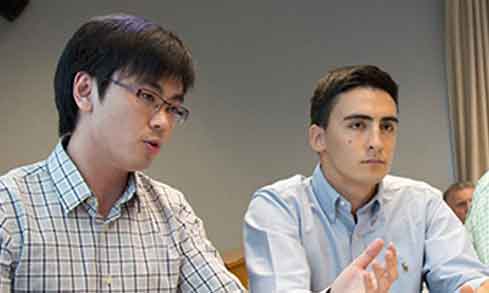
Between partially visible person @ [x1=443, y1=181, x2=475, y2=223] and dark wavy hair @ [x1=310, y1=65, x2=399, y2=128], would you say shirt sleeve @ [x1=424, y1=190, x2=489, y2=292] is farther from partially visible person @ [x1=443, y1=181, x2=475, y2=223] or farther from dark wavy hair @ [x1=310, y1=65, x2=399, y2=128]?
partially visible person @ [x1=443, y1=181, x2=475, y2=223]

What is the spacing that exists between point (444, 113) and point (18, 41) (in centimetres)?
287

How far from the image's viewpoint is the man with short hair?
1588mm

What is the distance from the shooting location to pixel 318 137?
1.78 meters

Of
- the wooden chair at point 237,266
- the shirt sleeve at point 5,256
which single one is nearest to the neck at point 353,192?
the shirt sleeve at point 5,256

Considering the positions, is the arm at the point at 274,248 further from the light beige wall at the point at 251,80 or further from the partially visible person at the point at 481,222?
the light beige wall at the point at 251,80

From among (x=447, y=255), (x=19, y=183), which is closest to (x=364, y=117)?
(x=447, y=255)

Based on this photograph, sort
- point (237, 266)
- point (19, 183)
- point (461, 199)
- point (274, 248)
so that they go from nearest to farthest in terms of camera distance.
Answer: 1. point (19, 183)
2. point (274, 248)
3. point (237, 266)
4. point (461, 199)

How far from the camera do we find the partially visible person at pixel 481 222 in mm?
1816

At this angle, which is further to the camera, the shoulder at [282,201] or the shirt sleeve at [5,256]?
the shoulder at [282,201]

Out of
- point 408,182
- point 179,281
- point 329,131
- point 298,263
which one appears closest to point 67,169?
point 179,281

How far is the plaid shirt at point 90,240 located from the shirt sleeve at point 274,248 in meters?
0.22

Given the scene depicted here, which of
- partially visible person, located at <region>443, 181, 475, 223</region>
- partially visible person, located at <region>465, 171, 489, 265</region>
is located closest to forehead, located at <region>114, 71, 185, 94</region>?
partially visible person, located at <region>465, 171, 489, 265</region>

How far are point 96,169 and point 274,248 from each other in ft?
1.88

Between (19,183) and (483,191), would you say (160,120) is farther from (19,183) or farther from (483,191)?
(483,191)
